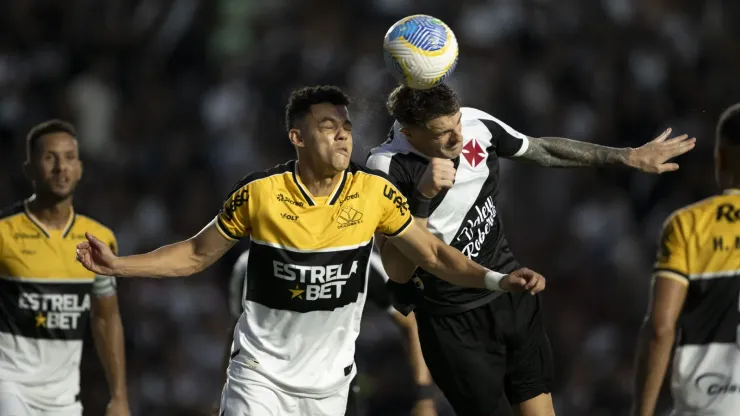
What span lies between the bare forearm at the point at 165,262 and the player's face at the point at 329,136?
2.51ft

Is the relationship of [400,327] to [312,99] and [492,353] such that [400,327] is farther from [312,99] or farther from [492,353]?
[312,99]

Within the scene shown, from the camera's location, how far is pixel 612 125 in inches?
459

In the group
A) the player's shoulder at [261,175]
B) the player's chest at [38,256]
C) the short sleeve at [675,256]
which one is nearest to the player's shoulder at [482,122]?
the player's shoulder at [261,175]

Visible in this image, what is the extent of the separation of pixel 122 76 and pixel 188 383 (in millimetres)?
3500

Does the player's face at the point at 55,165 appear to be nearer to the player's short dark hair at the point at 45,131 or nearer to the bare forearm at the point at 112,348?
the player's short dark hair at the point at 45,131

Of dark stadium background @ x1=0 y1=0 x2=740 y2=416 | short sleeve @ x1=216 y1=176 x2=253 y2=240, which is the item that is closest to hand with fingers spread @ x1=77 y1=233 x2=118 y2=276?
short sleeve @ x1=216 y1=176 x2=253 y2=240

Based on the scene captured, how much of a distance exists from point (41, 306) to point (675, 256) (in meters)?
4.25

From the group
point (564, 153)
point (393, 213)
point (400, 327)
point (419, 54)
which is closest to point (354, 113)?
point (400, 327)

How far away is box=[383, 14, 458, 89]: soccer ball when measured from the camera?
22.1 ft

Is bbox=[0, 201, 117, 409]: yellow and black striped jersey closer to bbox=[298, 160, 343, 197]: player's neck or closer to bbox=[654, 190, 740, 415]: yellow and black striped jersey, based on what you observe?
bbox=[298, 160, 343, 197]: player's neck

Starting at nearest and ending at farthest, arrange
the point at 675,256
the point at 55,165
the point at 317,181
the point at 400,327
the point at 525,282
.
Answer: the point at 675,256, the point at 525,282, the point at 317,181, the point at 55,165, the point at 400,327

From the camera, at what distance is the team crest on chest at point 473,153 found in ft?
23.2

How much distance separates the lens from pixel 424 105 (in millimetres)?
6660

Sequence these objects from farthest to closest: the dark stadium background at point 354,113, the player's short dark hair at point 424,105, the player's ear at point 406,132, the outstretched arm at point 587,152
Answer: the dark stadium background at point 354,113, the outstretched arm at point 587,152, the player's ear at point 406,132, the player's short dark hair at point 424,105
